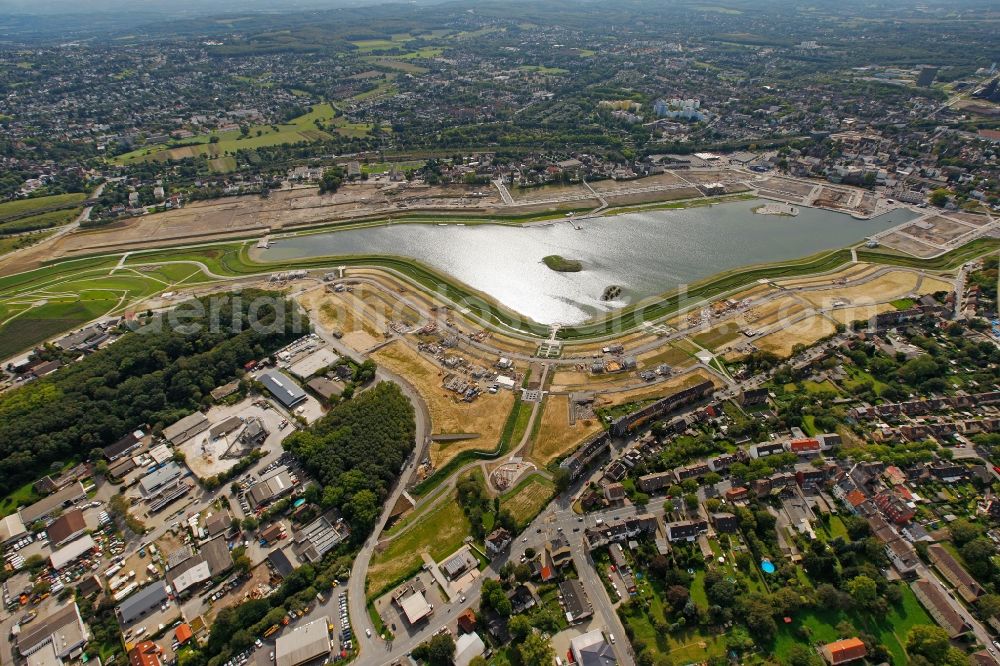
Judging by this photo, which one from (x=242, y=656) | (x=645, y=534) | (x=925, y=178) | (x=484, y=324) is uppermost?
(x=925, y=178)

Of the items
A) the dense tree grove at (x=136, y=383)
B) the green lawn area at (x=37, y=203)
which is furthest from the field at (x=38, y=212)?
the dense tree grove at (x=136, y=383)

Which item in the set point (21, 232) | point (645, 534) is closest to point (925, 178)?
point (645, 534)

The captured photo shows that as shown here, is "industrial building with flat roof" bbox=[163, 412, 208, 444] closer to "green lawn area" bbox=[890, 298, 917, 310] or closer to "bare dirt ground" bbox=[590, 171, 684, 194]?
"bare dirt ground" bbox=[590, 171, 684, 194]

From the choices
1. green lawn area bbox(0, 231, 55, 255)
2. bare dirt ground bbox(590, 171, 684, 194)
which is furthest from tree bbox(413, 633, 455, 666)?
green lawn area bbox(0, 231, 55, 255)

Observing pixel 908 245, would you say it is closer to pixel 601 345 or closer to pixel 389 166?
pixel 601 345

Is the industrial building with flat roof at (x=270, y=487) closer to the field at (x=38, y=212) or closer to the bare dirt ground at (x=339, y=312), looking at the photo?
the bare dirt ground at (x=339, y=312)

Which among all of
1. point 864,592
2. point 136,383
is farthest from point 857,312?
point 136,383

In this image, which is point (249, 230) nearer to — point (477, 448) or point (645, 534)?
point (477, 448)
